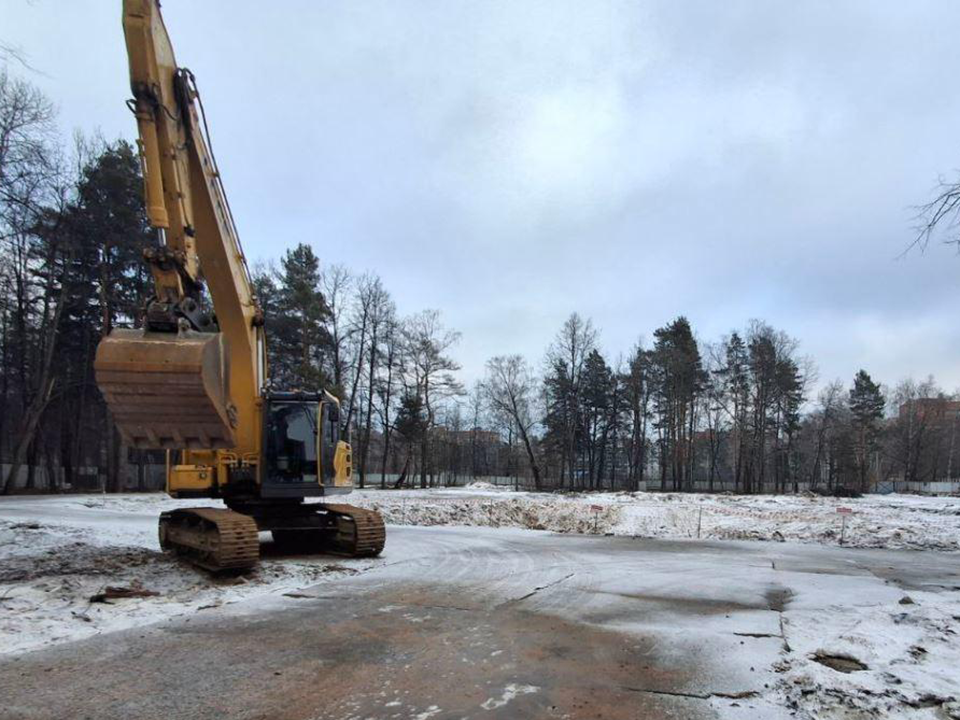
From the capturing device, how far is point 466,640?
6.82 m

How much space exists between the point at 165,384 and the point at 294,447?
16.7ft

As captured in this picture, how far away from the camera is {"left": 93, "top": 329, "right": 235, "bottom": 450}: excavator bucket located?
7.01m

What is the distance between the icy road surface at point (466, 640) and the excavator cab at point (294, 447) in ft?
4.30

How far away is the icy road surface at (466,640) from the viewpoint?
16.4 ft

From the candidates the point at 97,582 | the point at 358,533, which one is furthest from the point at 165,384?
the point at 358,533

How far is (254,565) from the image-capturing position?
10.1 meters

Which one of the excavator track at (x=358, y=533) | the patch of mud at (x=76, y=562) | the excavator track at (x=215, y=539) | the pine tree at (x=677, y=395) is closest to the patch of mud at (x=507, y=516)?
the excavator track at (x=358, y=533)

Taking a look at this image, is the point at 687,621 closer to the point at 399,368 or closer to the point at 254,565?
the point at 254,565

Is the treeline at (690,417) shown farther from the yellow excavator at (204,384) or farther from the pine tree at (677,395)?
the yellow excavator at (204,384)

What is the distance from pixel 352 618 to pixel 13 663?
126 inches

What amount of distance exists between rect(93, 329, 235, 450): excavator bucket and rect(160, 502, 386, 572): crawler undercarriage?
246cm

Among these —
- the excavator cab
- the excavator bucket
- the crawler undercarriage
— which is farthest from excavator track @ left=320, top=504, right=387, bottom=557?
the excavator bucket

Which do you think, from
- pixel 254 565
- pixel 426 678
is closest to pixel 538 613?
pixel 426 678

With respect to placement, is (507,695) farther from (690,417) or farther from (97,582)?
(690,417)
